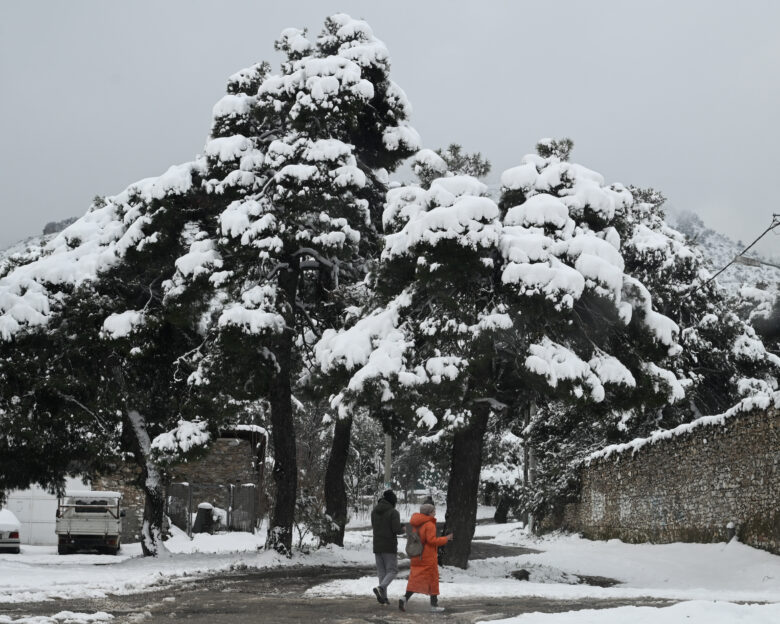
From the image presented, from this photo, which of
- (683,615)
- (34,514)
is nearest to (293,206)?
(683,615)

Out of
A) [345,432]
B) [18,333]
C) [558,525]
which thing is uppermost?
[18,333]

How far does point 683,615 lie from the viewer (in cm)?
877

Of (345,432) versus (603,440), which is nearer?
(345,432)

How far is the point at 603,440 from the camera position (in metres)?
33.2

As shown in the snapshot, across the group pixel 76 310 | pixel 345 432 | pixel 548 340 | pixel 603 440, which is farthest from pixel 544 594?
pixel 603 440

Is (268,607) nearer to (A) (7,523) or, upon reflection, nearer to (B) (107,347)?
(B) (107,347)

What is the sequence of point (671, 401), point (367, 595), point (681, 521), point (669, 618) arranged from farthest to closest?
point (681, 521)
point (671, 401)
point (367, 595)
point (669, 618)

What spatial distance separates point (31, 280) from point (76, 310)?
134cm

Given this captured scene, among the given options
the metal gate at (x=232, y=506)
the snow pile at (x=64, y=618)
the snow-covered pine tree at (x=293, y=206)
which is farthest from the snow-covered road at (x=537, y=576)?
the metal gate at (x=232, y=506)

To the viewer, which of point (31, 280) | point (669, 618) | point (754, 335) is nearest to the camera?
point (669, 618)

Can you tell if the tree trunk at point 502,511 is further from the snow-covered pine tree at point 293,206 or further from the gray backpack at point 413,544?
the gray backpack at point 413,544

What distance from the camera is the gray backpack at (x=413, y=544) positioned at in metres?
12.4

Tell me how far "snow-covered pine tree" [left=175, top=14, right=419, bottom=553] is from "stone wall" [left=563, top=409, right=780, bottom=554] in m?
7.30

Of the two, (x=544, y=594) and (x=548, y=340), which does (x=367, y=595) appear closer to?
(x=544, y=594)
